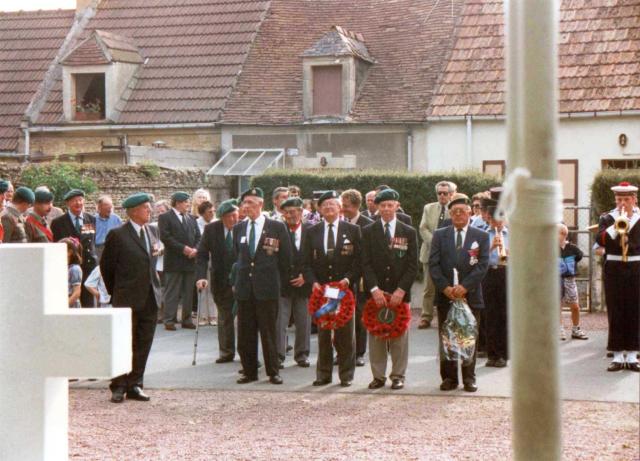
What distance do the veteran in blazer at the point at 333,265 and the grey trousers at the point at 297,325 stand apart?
60.0 inches

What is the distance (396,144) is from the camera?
99.7 feet

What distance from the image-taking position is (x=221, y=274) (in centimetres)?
1552

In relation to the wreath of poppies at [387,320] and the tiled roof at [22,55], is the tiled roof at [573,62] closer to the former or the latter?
the tiled roof at [22,55]

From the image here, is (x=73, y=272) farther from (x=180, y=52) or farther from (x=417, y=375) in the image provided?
(x=180, y=52)

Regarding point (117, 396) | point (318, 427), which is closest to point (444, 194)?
point (117, 396)

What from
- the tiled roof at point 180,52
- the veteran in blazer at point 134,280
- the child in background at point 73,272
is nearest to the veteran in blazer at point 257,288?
the veteran in blazer at point 134,280

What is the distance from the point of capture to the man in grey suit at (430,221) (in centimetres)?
1756

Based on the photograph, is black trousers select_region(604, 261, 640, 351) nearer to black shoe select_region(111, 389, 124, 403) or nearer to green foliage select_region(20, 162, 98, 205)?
black shoe select_region(111, 389, 124, 403)

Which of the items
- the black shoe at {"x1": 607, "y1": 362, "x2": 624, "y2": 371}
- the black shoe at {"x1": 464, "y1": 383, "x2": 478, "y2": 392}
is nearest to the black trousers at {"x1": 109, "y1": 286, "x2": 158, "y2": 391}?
the black shoe at {"x1": 464, "y1": 383, "x2": 478, "y2": 392}

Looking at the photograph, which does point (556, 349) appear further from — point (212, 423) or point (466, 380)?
point (466, 380)

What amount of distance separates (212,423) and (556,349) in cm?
734

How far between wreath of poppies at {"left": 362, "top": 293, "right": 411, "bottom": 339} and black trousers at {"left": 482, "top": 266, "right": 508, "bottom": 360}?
2.10m

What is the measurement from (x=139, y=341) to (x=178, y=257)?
22.6 ft

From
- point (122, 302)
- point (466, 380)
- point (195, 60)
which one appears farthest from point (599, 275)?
point (195, 60)
